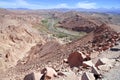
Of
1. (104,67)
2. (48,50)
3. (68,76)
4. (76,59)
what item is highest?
(104,67)

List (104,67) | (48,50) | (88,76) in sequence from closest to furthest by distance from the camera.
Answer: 1. (88,76)
2. (104,67)
3. (48,50)

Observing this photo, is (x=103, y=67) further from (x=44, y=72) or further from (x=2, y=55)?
(x=2, y=55)

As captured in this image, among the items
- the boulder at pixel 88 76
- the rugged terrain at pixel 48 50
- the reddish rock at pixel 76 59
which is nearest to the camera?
the boulder at pixel 88 76

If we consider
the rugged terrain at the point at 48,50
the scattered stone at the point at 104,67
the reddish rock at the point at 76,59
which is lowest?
the rugged terrain at the point at 48,50

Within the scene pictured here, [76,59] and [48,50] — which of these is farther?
[48,50]

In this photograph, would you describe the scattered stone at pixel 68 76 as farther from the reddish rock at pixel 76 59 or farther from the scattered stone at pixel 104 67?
the reddish rock at pixel 76 59

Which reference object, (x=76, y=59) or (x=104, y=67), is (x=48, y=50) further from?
(x=104, y=67)

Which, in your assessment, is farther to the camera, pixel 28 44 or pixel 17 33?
pixel 17 33

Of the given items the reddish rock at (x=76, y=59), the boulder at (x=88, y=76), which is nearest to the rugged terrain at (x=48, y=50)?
the reddish rock at (x=76, y=59)

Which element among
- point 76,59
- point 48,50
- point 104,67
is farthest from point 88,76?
point 48,50

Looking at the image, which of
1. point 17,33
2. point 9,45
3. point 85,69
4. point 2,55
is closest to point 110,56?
point 85,69

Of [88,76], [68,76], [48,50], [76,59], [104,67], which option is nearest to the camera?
[88,76]
